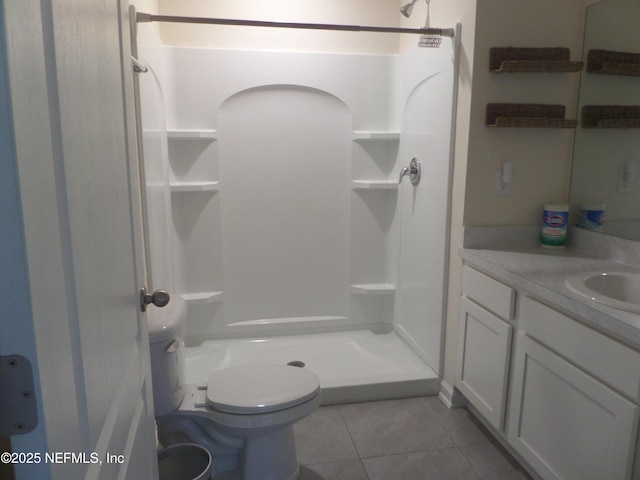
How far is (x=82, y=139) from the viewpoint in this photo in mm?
699

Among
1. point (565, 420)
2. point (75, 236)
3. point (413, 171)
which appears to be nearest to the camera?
point (75, 236)

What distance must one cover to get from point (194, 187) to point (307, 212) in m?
0.73

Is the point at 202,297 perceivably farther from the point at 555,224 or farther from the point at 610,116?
the point at 610,116

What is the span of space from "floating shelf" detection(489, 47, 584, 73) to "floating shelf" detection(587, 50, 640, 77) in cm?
6

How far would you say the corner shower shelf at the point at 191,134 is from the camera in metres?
2.75

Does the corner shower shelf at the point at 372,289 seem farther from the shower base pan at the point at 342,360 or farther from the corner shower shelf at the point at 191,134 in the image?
the corner shower shelf at the point at 191,134

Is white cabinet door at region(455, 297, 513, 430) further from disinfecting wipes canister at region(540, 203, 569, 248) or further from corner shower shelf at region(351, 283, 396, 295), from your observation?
corner shower shelf at region(351, 283, 396, 295)

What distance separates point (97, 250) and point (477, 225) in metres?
1.85

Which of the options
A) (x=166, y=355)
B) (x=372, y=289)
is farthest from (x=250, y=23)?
(x=372, y=289)

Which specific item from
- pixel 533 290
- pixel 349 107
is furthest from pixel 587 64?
pixel 349 107

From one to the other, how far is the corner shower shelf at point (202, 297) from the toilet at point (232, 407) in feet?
3.53

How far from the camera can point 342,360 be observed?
2871mm

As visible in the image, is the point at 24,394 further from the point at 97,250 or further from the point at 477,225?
the point at 477,225

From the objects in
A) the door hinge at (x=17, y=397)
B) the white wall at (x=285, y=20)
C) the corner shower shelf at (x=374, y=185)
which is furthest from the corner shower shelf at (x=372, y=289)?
the door hinge at (x=17, y=397)
